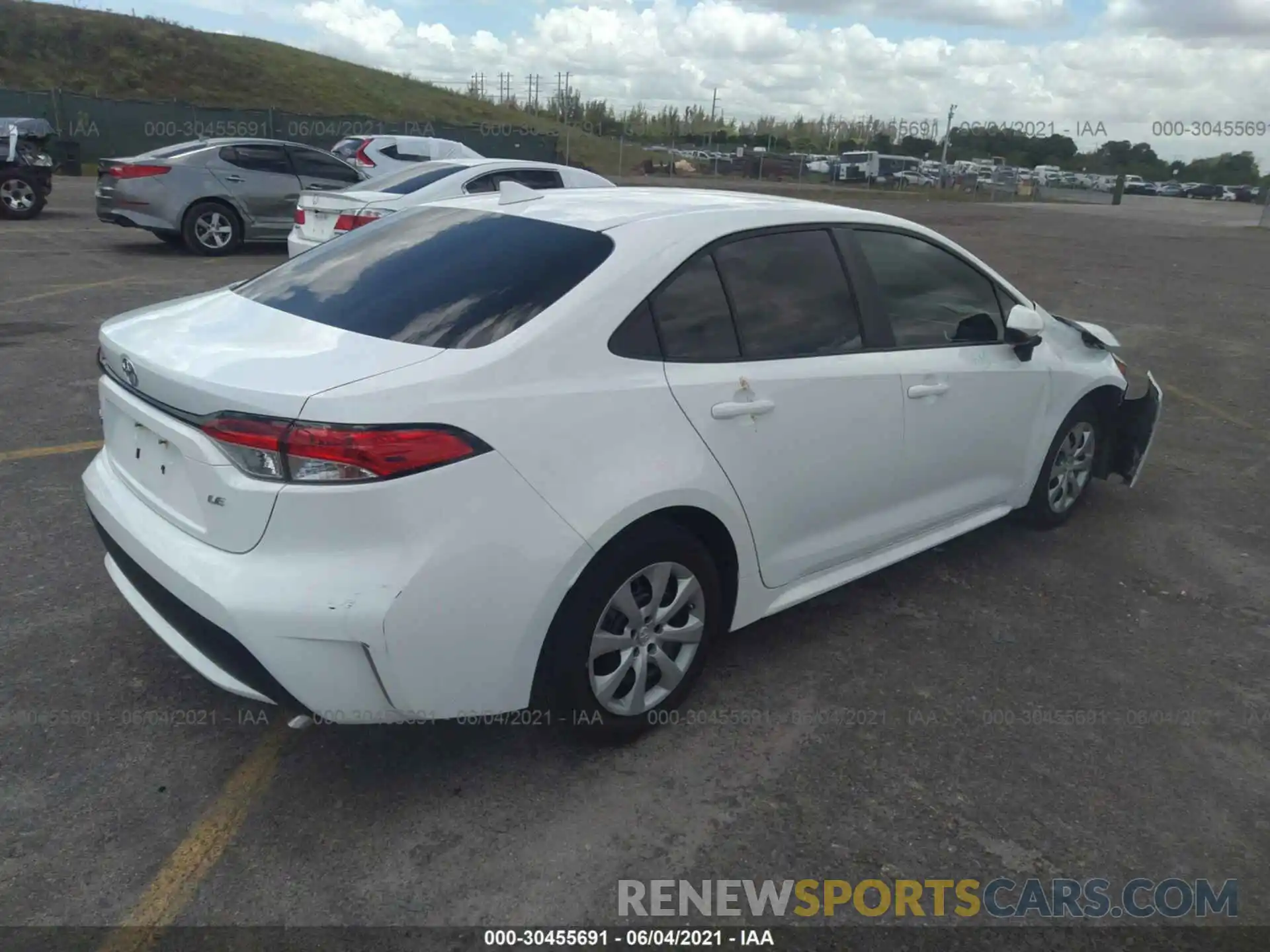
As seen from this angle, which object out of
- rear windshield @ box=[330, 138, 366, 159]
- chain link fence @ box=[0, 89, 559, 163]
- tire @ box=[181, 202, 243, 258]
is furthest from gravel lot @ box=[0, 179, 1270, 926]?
chain link fence @ box=[0, 89, 559, 163]

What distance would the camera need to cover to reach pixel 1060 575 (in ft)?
15.3

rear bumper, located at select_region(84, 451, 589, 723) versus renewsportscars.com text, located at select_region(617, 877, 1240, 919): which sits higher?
rear bumper, located at select_region(84, 451, 589, 723)

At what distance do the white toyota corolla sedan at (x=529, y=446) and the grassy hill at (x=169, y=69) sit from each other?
138ft

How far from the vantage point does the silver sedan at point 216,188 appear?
40.5 ft

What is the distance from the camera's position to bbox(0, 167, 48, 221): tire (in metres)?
15.2

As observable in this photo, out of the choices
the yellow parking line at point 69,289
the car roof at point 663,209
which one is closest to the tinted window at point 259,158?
the yellow parking line at point 69,289

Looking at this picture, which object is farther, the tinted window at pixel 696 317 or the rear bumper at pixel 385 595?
the tinted window at pixel 696 317

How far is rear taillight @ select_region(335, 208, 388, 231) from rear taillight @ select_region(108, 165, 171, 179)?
13.2 feet

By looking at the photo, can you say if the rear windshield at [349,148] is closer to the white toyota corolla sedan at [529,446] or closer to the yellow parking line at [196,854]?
the white toyota corolla sedan at [529,446]

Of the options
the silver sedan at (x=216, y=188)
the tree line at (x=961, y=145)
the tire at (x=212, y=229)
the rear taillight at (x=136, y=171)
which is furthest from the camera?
the tree line at (x=961, y=145)

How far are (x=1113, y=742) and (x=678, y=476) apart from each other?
179 centimetres

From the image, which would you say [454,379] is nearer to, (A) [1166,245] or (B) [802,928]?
(B) [802,928]

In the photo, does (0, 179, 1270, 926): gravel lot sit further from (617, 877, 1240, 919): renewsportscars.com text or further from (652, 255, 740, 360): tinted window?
(652, 255, 740, 360): tinted window

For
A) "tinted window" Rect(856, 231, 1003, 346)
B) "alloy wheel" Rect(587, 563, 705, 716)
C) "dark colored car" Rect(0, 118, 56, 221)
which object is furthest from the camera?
"dark colored car" Rect(0, 118, 56, 221)
